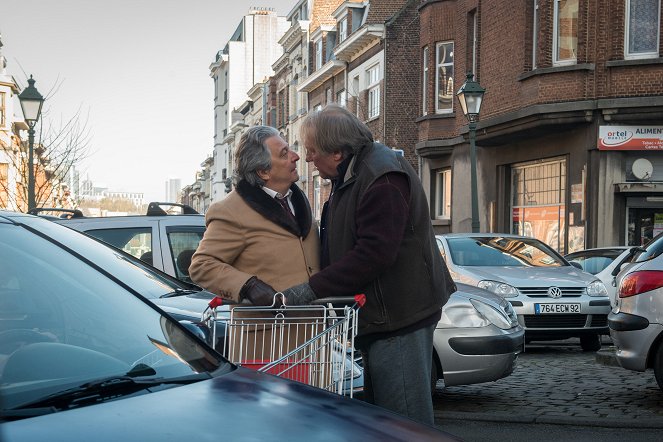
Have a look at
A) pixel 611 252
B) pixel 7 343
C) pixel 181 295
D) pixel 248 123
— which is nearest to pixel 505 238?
pixel 611 252

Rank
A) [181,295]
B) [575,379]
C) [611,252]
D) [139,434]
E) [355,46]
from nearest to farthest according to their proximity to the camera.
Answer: [139,434]
[181,295]
[575,379]
[611,252]
[355,46]

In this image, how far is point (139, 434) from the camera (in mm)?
2051

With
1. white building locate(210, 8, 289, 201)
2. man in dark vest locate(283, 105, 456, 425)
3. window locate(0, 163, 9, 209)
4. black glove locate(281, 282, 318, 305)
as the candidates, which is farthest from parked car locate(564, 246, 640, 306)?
white building locate(210, 8, 289, 201)

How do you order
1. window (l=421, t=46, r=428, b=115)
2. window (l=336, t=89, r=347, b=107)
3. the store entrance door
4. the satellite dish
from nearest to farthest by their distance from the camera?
the satellite dish, the store entrance door, window (l=421, t=46, r=428, b=115), window (l=336, t=89, r=347, b=107)

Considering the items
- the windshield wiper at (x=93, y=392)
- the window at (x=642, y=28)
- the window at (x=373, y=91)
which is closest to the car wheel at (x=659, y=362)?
the windshield wiper at (x=93, y=392)

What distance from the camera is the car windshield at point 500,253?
12.4m

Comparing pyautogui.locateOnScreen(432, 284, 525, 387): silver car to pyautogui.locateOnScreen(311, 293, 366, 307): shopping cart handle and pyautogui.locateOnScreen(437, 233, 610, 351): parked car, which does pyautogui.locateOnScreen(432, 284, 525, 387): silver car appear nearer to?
pyautogui.locateOnScreen(437, 233, 610, 351): parked car

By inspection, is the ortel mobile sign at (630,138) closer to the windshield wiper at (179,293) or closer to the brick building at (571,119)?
the brick building at (571,119)

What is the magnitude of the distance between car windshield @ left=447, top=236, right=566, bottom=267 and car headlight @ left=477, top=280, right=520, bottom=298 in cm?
64

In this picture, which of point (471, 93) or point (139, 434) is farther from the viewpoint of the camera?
point (471, 93)

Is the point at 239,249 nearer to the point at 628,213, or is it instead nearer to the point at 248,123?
the point at 628,213

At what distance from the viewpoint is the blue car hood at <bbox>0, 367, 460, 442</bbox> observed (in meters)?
2.05

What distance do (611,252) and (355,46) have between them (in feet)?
83.0

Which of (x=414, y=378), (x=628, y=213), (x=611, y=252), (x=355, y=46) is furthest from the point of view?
(x=355, y=46)
